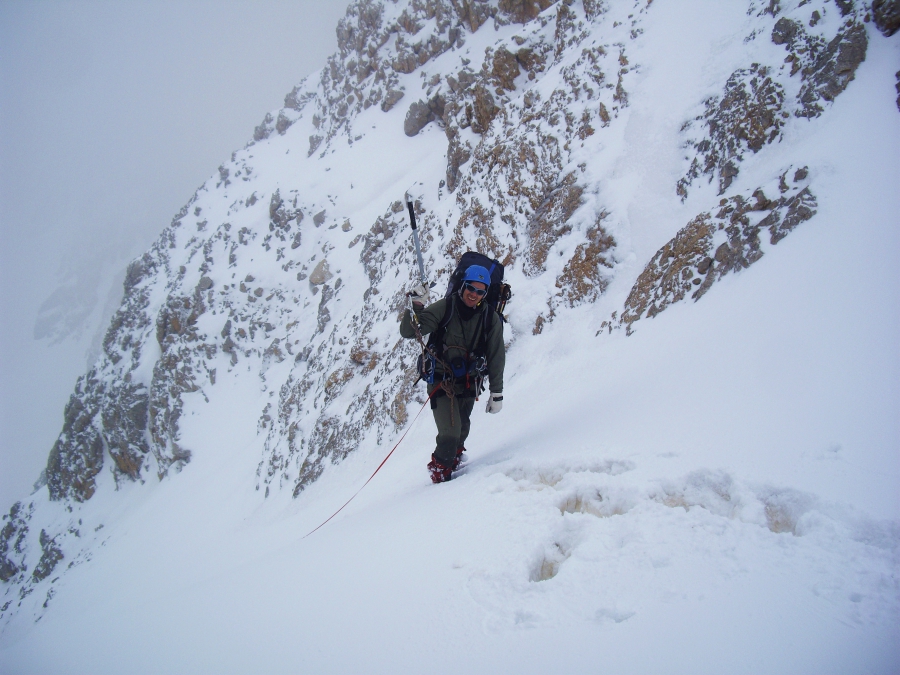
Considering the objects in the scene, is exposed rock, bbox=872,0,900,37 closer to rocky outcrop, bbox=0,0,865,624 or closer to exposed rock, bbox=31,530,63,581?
rocky outcrop, bbox=0,0,865,624

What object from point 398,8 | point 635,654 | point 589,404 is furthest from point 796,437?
point 398,8

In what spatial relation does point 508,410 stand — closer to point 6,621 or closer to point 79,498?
point 6,621

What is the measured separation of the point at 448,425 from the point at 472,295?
172 cm

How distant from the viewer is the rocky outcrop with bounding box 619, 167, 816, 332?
21.3 ft

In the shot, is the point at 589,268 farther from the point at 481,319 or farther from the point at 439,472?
the point at 439,472

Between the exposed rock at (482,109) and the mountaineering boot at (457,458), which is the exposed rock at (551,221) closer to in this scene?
the mountaineering boot at (457,458)

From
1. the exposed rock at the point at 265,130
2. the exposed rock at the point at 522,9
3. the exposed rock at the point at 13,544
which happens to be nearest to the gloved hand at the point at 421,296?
the exposed rock at the point at 522,9

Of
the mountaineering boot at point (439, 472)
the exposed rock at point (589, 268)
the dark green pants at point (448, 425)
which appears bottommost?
the mountaineering boot at point (439, 472)

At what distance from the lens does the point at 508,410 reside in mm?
8625

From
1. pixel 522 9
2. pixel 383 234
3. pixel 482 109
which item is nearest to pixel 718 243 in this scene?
pixel 482 109

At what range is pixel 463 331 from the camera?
531 centimetres

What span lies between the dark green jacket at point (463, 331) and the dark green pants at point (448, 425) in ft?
1.73

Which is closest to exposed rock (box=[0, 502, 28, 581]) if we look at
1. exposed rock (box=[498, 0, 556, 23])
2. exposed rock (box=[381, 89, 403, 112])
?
exposed rock (box=[381, 89, 403, 112])

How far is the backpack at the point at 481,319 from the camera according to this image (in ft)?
17.1
